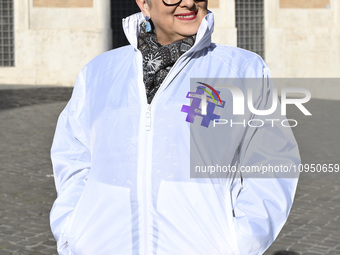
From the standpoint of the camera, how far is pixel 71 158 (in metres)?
2.42

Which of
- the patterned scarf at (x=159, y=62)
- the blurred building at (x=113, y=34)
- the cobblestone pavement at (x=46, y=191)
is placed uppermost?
the blurred building at (x=113, y=34)

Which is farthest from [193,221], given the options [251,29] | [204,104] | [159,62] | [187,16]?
[251,29]

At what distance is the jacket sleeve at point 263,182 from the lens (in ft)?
7.08

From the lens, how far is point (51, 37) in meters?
23.0

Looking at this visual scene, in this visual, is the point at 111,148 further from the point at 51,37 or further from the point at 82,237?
the point at 51,37

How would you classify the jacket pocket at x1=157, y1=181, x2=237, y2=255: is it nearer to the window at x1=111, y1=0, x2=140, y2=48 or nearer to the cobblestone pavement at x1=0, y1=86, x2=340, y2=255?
the cobblestone pavement at x1=0, y1=86, x2=340, y2=255

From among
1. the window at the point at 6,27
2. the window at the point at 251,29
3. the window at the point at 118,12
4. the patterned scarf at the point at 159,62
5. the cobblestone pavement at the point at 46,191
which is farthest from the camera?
the window at the point at 251,29

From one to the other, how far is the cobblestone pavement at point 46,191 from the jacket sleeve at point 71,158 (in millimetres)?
3356

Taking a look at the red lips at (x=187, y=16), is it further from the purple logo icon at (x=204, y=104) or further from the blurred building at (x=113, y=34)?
the blurred building at (x=113, y=34)

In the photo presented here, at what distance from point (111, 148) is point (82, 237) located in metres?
0.28

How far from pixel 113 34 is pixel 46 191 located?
1732cm

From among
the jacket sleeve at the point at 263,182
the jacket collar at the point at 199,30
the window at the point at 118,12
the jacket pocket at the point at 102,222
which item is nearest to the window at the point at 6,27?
the window at the point at 118,12

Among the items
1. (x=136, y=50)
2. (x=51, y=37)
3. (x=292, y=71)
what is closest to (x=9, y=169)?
(x=136, y=50)

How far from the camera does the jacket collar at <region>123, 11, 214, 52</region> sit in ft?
7.26
